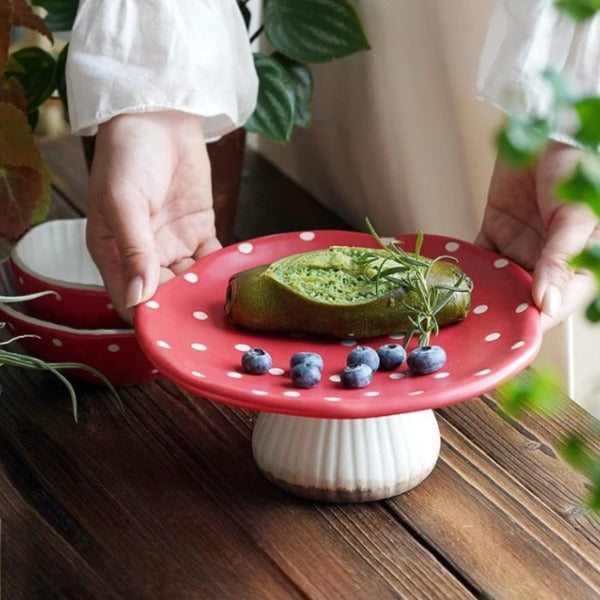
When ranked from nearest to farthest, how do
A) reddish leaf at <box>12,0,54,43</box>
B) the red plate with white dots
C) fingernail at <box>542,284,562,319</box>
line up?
the red plate with white dots, fingernail at <box>542,284,562,319</box>, reddish leaf at <box>12,0,54,43</box>

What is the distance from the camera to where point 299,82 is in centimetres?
105

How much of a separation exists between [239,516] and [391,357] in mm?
145

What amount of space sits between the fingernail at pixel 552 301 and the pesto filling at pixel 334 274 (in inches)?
3.9

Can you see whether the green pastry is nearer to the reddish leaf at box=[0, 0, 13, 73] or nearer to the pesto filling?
the pesto filling

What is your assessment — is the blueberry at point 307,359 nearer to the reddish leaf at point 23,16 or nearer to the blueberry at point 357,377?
the blueberry at point 357,377

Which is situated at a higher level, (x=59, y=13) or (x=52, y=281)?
(x=59, y=13)

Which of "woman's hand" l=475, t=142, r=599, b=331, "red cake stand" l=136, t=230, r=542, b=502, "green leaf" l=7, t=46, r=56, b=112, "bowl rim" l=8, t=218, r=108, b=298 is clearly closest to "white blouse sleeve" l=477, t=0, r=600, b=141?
"woman's hand" l=475, t=142, r=599, b=331

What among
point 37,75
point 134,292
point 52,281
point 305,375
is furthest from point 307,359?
point 37,75

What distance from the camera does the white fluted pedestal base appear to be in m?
0.69

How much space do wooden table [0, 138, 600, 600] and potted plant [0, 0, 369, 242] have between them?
216 mm

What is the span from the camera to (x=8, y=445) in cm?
78

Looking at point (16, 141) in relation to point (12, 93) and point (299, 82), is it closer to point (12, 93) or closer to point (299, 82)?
point (12, 93)

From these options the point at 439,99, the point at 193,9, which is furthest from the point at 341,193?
the point at 193,9

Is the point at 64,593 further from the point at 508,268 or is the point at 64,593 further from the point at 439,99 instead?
the point at 439,99
